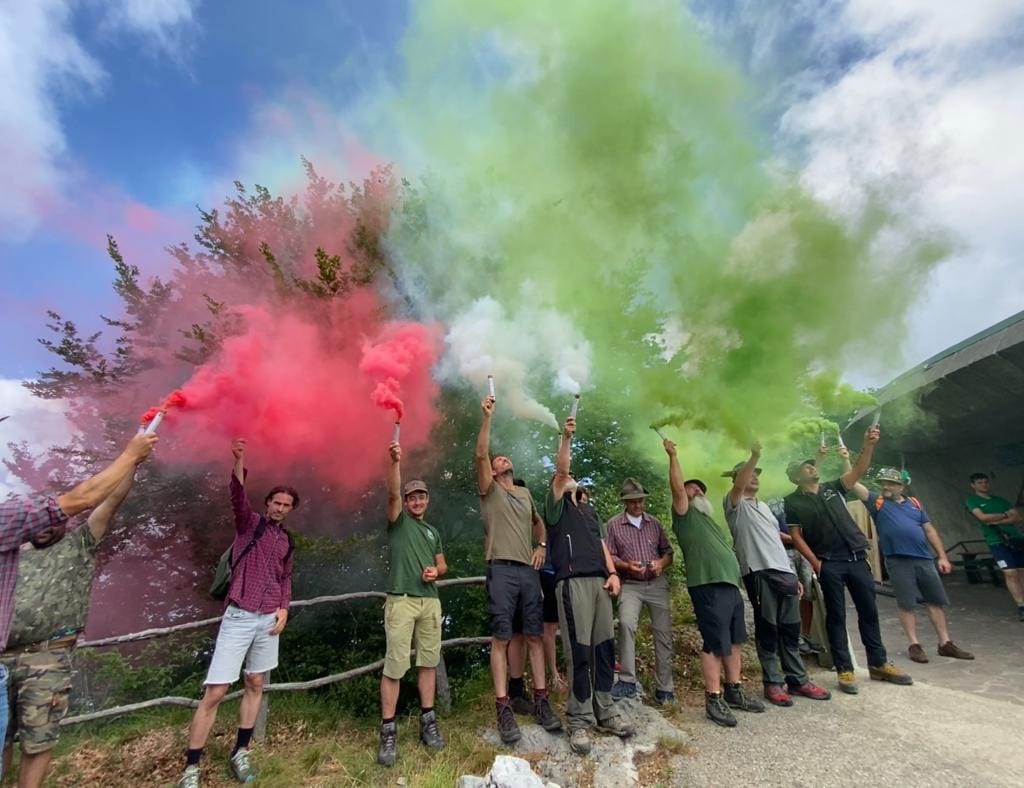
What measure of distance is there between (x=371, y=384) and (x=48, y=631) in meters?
3.50

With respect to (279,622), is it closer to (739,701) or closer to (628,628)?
(628,628)

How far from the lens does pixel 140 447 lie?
3.22 m

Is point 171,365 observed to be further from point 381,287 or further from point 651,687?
point 651,687

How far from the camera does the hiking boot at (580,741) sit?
3.95m

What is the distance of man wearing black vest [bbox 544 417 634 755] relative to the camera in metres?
4.16

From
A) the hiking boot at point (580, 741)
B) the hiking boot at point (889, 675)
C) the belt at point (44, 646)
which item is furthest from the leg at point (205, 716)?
the hiking boot at point (889, 675)

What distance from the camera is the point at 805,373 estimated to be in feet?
20.3

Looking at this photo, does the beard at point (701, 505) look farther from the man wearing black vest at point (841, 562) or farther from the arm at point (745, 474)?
the man wearing black vest at point (841, 562)

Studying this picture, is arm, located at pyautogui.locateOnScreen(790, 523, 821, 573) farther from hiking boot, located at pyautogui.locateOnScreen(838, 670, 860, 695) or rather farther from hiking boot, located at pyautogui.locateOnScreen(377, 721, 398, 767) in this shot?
hiking boot, located at pyautogui.locateOnScreen(377, 721, 398, 767)

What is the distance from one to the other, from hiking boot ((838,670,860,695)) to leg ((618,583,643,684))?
1.94m

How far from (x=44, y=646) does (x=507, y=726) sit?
298 cm

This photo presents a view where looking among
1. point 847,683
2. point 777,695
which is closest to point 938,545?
point 847,683

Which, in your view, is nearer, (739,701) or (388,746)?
(388,746)

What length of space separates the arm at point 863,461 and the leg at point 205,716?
232 inches
